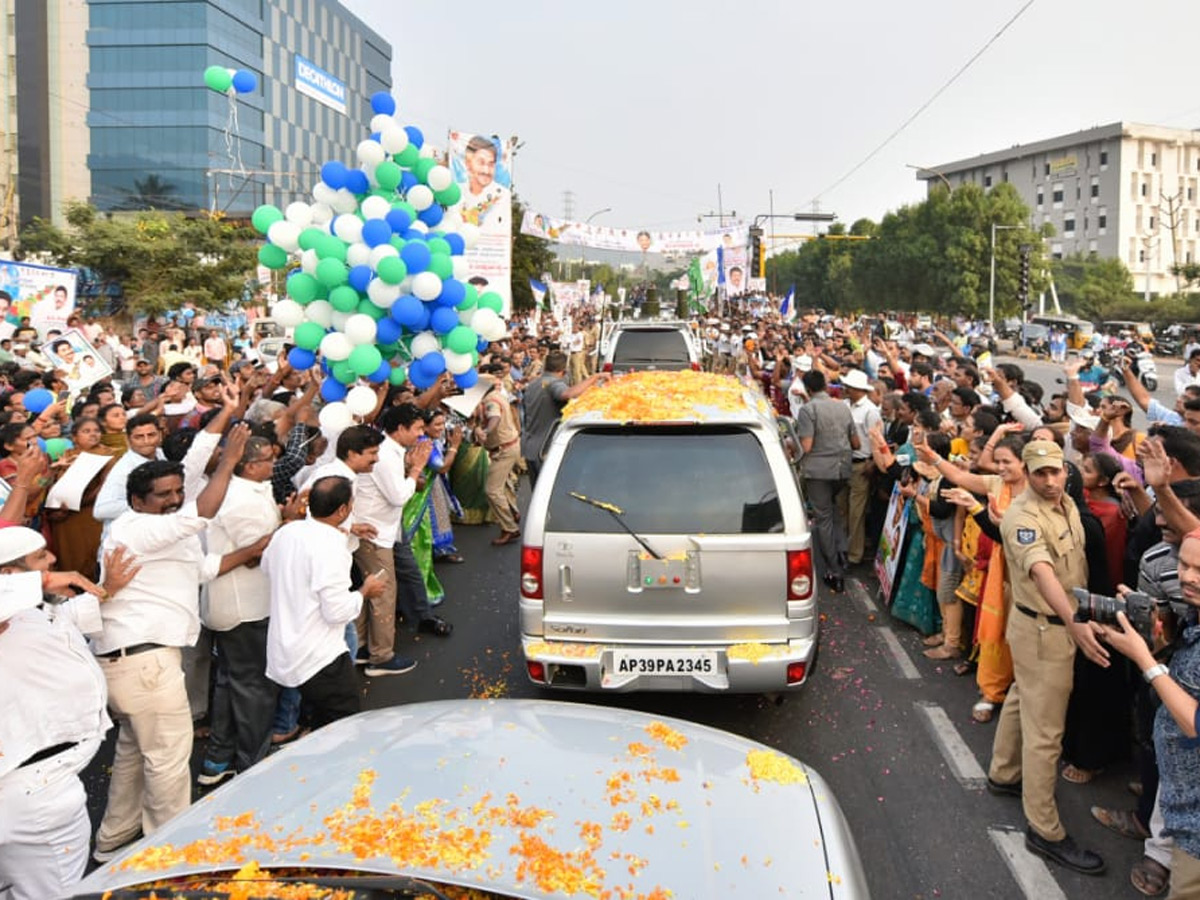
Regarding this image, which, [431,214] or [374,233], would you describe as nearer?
[374,233]

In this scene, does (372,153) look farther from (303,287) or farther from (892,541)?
(892,541)

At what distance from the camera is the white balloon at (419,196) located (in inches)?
268

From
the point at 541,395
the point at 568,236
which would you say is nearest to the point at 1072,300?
the point at 568,236

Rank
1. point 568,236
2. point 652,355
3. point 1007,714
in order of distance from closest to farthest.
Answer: point 1007,714
point 652,355
point 568,236

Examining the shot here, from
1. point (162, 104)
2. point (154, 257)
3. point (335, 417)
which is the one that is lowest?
point (335, 417)

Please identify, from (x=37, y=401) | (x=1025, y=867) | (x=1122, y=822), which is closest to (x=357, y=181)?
(x=37, y=401)

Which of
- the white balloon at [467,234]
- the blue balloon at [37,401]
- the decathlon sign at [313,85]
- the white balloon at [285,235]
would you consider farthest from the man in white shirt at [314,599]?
the decathlon sign at [313,85]

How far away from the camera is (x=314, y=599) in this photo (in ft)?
14.0

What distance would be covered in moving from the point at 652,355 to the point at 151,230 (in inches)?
847

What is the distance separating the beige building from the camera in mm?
77188

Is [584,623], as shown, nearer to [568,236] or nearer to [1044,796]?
[1044,796]

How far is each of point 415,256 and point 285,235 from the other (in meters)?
1.04

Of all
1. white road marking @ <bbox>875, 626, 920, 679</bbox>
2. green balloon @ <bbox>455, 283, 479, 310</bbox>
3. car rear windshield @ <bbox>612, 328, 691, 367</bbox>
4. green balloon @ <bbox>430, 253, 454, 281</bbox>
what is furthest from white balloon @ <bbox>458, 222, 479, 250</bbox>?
car rear windshield @ <bbox>612, 328, 691, 367</bbox>

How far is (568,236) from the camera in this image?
84.4ft
